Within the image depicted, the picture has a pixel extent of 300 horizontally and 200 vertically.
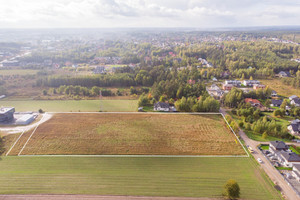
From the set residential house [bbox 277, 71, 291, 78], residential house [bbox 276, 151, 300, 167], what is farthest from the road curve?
residential house [bbox 277, 71, 291, 78]

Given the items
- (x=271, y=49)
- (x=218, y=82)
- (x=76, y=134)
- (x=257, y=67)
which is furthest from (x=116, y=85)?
(x=271, y=49)

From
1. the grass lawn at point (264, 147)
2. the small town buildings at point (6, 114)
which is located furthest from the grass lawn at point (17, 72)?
the grass lawn at point (264, 147)

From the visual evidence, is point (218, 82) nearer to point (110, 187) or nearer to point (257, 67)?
point (257, 67)

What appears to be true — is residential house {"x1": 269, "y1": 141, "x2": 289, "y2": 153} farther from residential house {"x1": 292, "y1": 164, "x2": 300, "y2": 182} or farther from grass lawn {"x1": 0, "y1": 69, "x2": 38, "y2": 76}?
grass lawn {"x1": 0, "y1": 69, "x2": 38, "y2": 76}

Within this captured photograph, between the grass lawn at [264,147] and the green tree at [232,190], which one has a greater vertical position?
the green tree at [232,190]

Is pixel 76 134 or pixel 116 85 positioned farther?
pixel 116 85

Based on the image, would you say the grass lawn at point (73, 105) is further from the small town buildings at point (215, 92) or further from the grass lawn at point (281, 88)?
the grass lawn at point (281, 88)

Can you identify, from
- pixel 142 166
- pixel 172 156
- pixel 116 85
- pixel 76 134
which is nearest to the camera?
pixel 142 166
